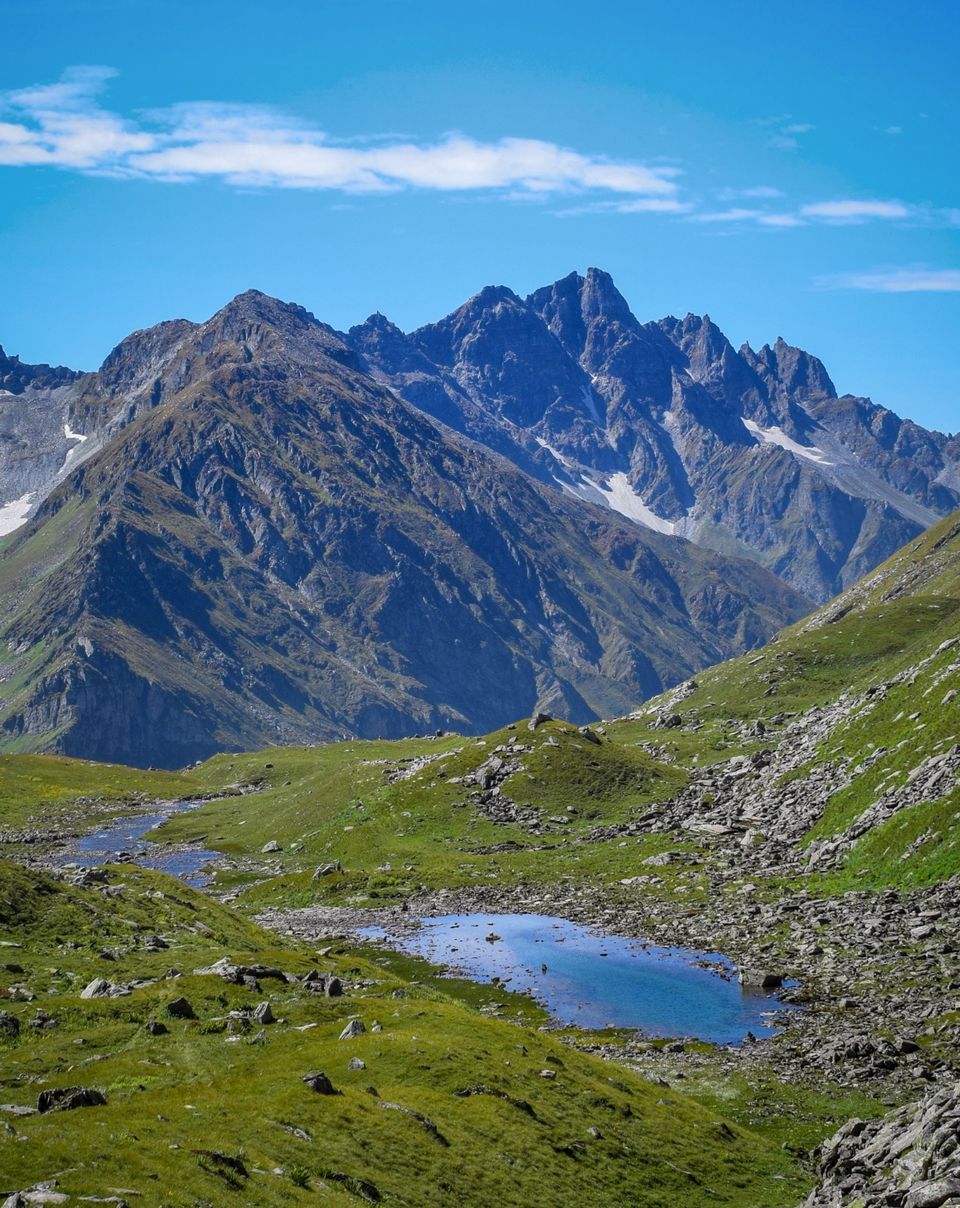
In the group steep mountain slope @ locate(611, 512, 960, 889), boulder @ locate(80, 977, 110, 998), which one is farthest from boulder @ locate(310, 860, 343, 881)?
boulder @ locate(80, 977, 110, 998)

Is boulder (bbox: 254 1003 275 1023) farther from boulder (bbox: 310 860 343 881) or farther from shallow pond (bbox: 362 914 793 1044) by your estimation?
boulder (bbox: 310 860 343 881)

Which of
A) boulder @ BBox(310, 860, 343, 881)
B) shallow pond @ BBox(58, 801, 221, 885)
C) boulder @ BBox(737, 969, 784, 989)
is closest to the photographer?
boulder @ BBox(737, 969, 784, 989)

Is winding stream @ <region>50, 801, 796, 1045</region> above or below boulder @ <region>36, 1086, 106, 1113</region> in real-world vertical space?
below

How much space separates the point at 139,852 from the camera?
15275 cm

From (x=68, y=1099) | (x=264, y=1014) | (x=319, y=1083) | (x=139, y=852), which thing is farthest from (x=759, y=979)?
(x=139, y=852)

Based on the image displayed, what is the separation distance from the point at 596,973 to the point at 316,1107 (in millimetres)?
40414

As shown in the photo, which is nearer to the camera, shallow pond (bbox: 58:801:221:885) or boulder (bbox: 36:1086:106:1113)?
boulder (bbox: 36:1086:106:1113)

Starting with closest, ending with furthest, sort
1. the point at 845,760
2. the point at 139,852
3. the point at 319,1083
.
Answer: the point at 319,1083 → the point at 845,760 → the point at 139,852

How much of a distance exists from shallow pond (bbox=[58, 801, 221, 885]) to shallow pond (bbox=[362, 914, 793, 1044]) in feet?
151

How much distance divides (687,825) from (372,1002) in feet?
219

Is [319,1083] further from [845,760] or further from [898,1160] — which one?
[845,760]

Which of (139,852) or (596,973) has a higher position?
(596,973)

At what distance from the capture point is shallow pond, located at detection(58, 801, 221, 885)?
138 metres

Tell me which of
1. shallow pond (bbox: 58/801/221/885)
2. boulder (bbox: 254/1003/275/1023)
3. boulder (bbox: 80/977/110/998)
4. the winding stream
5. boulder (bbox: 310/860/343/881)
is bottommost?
shallow pond (bbox: 58/801/221/885)
